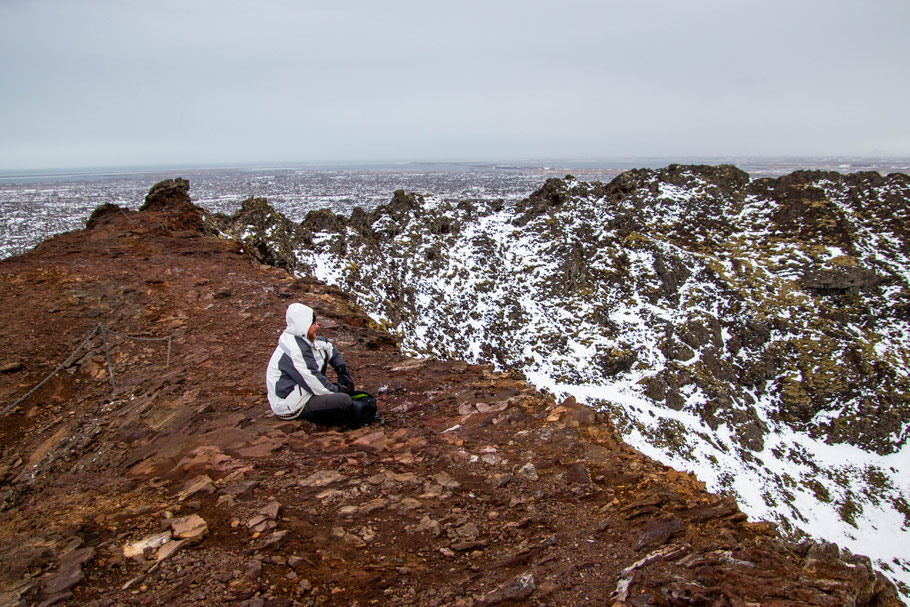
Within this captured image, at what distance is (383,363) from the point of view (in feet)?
31.3

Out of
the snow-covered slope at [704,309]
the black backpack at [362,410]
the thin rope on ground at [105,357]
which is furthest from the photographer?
the snow-covered slope at [704,309]

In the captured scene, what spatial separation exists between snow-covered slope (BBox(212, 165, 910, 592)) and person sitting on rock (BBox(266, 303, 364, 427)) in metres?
18.4

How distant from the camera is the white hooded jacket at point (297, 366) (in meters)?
5.58

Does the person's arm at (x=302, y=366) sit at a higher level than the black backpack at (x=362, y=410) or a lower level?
higher

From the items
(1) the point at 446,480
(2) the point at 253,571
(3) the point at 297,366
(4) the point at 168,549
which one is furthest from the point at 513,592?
(3) the point at 297,366

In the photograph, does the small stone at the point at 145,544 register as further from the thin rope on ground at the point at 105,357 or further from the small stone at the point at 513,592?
the thin rope on ground at the point at 105,357

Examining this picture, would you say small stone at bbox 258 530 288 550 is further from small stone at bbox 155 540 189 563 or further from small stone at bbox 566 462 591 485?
small stone at bbox 566 462 591 485

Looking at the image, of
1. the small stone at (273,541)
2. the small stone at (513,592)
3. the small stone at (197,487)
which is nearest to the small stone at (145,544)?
the small stone at (197,487)

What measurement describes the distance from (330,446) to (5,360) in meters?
7.88

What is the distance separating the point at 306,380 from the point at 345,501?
177 cm

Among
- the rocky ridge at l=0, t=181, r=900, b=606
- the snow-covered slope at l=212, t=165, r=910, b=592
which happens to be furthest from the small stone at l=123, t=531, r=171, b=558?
the snow-covered slope at l=212, t=165, r=910, b=592

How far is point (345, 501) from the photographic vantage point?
4.69m

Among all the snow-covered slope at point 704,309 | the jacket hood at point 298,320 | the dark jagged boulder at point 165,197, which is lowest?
the snow-covered slope at point 704,309

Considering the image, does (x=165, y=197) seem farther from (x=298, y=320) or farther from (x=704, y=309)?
(x=704, y=309)
